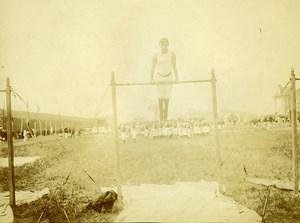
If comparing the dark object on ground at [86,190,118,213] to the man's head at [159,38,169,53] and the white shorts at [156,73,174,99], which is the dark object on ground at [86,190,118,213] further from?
the man's head at [159,38,169,53]

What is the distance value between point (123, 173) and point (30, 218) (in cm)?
376

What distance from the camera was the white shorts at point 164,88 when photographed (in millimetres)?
7383

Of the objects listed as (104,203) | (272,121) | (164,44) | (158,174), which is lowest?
(104,203)

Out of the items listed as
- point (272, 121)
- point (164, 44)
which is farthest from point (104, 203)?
point (272, 121)

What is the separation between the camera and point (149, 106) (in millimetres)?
8453

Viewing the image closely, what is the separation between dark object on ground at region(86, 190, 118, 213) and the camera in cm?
650

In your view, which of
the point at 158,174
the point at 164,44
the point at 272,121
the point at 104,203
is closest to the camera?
the point at 104,203

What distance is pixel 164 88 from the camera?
7508mm

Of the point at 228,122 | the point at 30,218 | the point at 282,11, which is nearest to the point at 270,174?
the point at 282,11

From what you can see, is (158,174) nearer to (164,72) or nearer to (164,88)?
(164,88)

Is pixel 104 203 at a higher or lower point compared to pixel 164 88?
lower

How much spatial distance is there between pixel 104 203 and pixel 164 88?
3.09 metres

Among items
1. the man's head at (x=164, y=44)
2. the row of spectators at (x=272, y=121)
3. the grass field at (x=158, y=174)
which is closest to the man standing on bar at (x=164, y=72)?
the man's head at (x=164, y=44)

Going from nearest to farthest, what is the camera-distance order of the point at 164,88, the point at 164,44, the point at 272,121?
the point at 164,44
the point at 164,88
the point at 272,121
